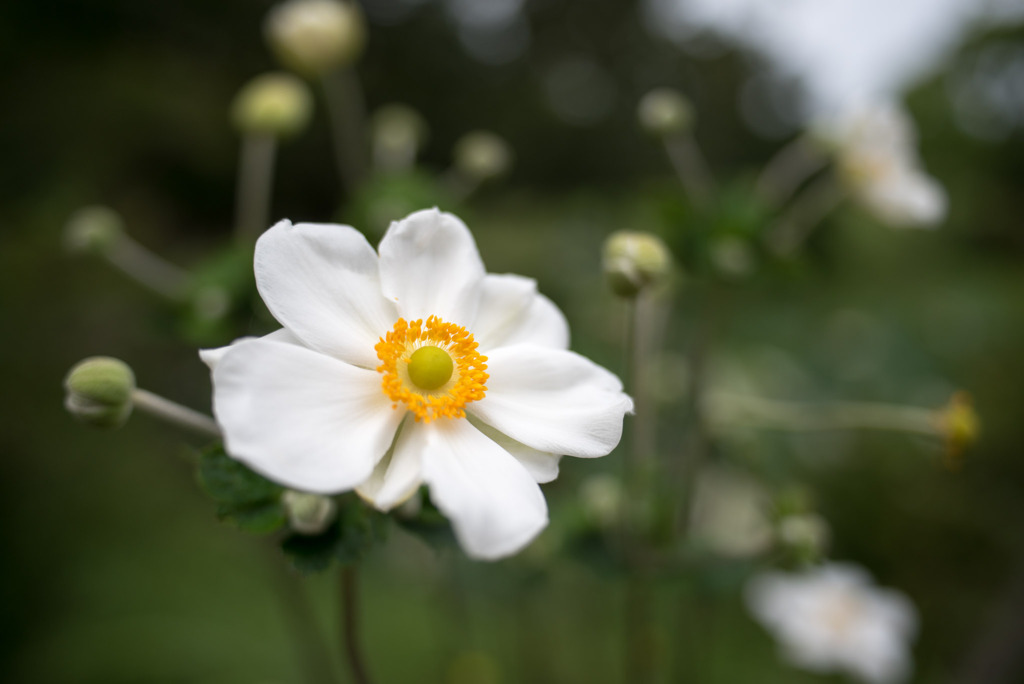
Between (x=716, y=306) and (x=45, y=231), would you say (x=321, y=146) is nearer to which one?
(x=45, y=231)

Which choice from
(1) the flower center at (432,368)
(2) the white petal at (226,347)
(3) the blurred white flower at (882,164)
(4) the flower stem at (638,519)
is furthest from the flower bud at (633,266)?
(3) the blurred white flower at (882,164)

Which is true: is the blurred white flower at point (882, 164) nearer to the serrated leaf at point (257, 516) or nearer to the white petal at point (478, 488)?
the white petal at point (478, 488)

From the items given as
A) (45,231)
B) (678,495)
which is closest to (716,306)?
(678,495)

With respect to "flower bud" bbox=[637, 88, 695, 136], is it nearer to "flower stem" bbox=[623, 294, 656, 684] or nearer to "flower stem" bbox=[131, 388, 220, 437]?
"flower stem" bbox=[623, 294, 656, 684]

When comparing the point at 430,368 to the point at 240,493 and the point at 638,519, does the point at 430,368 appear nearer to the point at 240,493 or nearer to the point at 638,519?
the point at 240,493

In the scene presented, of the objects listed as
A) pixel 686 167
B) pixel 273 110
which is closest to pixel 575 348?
pixel 686 167

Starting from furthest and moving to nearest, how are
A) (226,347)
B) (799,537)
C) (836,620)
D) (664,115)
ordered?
(836,620), (664,115), (799,537), (226,347)
